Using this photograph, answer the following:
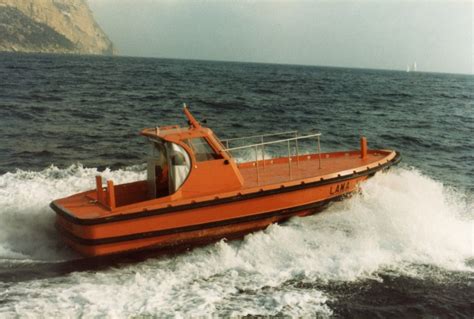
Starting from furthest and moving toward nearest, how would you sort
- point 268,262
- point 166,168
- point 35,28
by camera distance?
point 35,28 → point 166,168 → point 268,262

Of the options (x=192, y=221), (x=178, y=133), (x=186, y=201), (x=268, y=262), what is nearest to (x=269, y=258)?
(x=268, y=262)

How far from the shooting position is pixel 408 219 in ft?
31.4

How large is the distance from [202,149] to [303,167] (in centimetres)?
298

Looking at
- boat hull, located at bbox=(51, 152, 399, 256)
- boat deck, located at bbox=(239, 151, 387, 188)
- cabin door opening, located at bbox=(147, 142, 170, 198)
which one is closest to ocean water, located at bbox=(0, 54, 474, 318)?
boat hull, located at bbox=(51, 152, 399, 256)

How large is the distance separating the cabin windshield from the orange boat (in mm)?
18

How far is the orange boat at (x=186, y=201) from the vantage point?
27.1 feet

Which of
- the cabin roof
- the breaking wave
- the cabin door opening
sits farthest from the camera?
the cabin door opening

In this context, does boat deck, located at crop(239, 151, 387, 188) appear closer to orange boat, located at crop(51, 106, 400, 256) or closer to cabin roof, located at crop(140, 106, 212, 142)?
orange boat, located at crop(51, 106, 400, 256)

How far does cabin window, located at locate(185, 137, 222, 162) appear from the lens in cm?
893

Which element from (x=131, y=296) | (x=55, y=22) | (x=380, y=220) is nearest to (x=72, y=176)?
(x=131, y=296)

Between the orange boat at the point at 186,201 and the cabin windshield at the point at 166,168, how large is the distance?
2cm

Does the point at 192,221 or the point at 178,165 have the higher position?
the point at 178,165

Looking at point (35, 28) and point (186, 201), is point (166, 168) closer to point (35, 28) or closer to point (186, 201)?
point (186, 201)

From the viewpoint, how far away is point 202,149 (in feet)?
29.7
